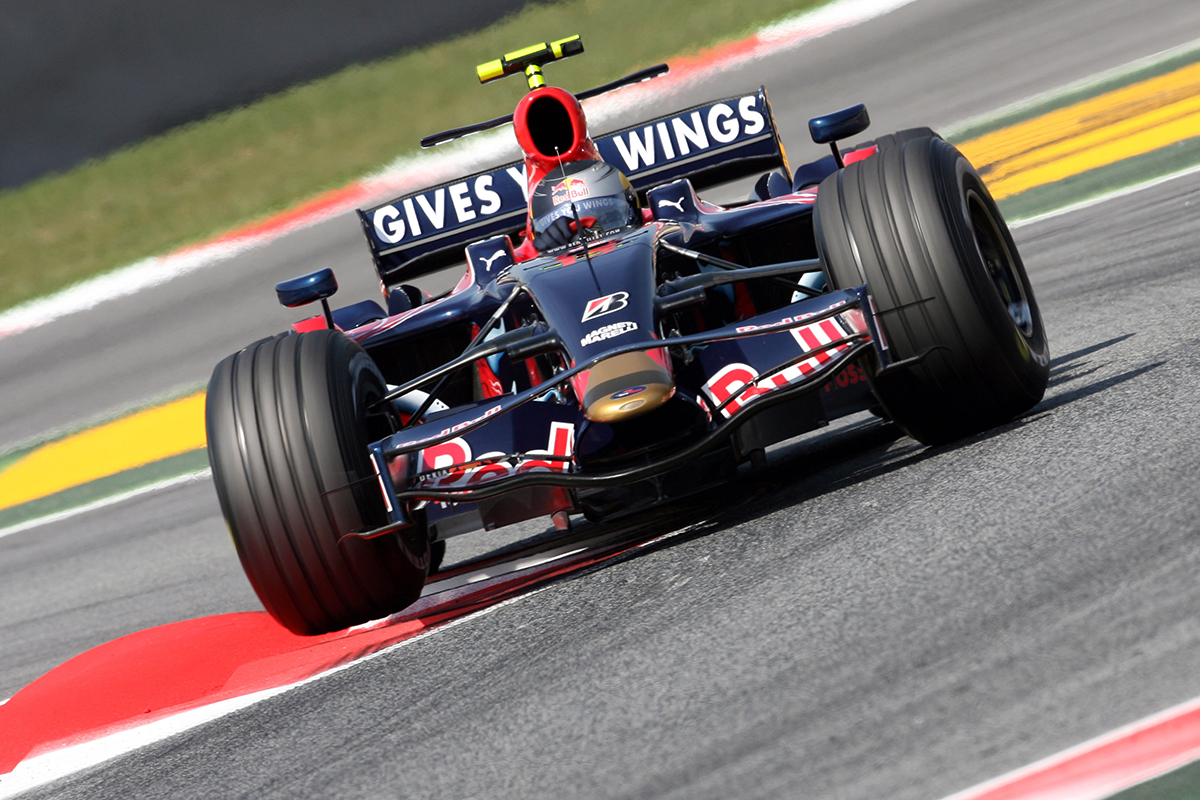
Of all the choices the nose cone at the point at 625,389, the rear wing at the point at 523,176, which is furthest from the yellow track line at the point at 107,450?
the nose cone at the point at 625,389

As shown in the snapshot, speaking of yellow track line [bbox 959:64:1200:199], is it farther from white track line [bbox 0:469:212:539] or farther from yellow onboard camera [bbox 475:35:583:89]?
white track line [bbox 0:469:212:539]

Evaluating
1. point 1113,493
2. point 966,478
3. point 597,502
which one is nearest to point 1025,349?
point 966,478

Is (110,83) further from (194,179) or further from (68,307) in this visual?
(68,307)

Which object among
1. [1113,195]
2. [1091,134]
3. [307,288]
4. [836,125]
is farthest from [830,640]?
[1091,134]

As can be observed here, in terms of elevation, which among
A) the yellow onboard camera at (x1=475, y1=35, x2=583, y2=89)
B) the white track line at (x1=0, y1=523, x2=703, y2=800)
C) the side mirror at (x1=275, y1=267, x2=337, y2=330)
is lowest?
the white track line at (x1=0, y1=523, x2=703, y2=800)

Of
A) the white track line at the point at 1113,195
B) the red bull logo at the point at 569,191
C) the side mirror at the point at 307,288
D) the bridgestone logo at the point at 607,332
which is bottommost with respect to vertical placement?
the white track line at the point at 1113,195

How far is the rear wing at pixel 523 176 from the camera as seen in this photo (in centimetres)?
727

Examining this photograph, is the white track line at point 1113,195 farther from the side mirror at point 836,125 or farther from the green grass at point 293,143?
the green grass at point 293,143

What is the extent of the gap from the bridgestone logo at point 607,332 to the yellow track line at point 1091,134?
7.03 meters

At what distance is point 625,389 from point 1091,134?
328 inches

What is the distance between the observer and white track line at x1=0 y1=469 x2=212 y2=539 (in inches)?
373

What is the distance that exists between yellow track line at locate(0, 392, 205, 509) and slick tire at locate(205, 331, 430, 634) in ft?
19.8

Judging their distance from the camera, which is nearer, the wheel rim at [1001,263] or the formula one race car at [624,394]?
the formula one race car at [624,394]

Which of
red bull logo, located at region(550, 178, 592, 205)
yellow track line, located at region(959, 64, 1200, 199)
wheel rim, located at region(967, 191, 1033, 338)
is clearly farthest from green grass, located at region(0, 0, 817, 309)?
wheel rim, located at region(967, 191, 1033, 338)
